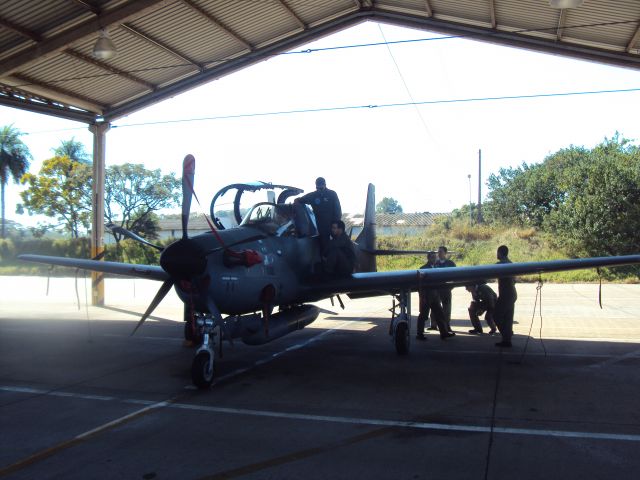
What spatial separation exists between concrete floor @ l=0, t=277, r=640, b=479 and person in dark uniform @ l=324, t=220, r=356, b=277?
5.11 ft

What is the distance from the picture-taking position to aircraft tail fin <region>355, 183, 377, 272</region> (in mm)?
13289

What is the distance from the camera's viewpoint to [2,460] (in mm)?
4852

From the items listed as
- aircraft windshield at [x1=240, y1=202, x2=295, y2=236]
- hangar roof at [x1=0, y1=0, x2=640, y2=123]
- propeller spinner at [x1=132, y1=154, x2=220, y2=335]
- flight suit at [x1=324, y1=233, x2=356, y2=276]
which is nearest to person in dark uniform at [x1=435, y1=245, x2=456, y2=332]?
flight suit at [x1=324, y1=233, x2=356, y2=276]

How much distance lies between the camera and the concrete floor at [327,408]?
4.73 m

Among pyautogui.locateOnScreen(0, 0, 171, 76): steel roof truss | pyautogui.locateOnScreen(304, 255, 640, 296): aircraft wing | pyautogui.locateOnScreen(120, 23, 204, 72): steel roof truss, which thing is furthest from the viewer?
pyautogui.locateOnScreen(120, 23, 204, 72): steel roof truss

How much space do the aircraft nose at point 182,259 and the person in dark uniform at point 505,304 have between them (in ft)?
18.9

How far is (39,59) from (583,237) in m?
26.2

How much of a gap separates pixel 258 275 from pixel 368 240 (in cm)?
583

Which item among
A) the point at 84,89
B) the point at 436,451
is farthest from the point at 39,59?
the point at 436,451

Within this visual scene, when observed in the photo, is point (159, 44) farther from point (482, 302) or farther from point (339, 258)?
point (482, 302)

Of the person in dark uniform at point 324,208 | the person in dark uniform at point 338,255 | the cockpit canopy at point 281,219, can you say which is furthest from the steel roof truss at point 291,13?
the person in dark uniform at point 338,255

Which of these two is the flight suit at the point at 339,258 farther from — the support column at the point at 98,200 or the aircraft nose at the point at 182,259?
the support column at the point at 98,200

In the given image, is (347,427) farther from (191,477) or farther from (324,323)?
(324,323)

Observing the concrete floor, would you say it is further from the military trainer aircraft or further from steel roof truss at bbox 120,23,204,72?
steel roof truss at bbox 120,23,204,72
